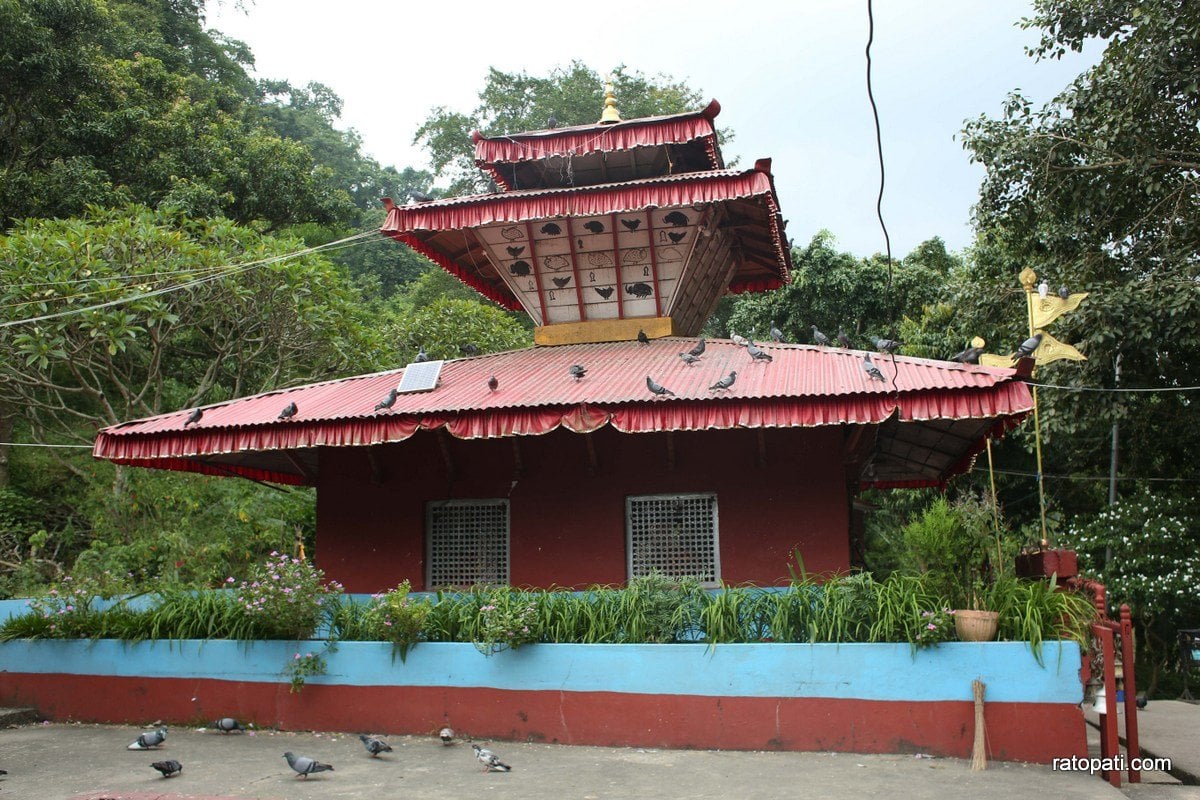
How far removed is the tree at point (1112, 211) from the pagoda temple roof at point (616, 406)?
3.83m

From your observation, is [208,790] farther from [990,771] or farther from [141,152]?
[141,152]

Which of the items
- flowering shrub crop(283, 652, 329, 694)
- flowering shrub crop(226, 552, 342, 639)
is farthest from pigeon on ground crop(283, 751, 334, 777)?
flowering shrub crop(226, 552, 342, 639)

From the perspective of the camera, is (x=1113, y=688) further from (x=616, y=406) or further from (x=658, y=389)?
(x=616, y=406)

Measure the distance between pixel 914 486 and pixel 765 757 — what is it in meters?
8.01

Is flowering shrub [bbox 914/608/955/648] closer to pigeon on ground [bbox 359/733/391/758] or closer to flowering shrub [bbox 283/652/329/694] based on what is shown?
pigeon on ground [bbox 359/733/391/758]

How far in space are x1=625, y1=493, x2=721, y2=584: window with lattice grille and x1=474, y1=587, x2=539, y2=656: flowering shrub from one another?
1.93m

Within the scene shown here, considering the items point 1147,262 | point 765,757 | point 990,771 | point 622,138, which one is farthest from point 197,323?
point 1147,262

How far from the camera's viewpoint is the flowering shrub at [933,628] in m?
7.69

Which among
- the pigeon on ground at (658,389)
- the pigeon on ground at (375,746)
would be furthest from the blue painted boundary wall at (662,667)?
the pigeon on ground at (658,389)

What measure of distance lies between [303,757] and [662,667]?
2.89m

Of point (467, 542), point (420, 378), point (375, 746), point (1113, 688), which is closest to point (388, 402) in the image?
point (420, 378)

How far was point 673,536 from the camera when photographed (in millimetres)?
10414

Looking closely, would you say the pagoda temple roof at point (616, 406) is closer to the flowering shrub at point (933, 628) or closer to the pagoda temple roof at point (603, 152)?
the flowering shrub at point (933, 628)

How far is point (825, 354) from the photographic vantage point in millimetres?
10734
